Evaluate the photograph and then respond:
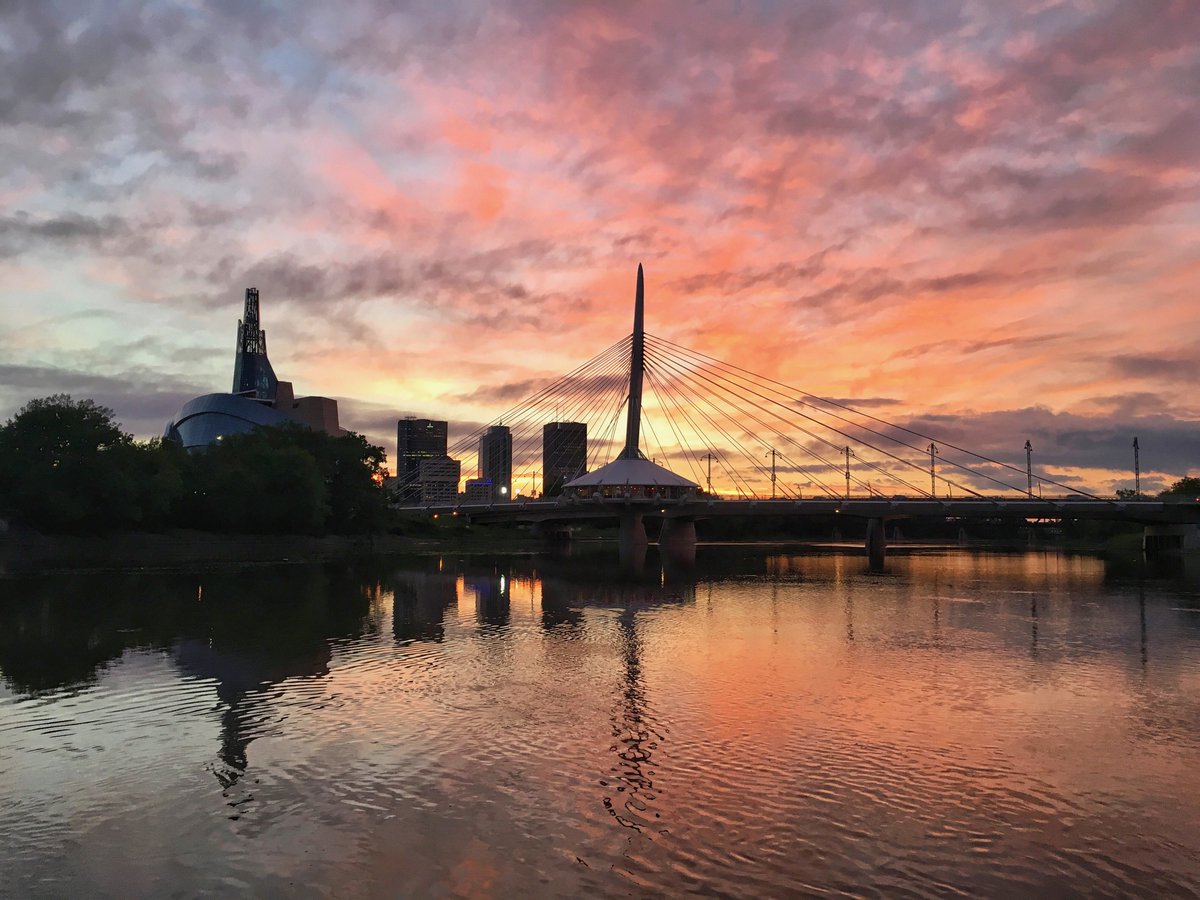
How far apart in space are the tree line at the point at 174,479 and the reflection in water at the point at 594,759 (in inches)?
1739

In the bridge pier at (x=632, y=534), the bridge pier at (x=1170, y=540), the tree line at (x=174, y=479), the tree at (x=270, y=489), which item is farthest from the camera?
the bridge pier at (x=1170, y=540)

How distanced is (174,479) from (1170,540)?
136 m

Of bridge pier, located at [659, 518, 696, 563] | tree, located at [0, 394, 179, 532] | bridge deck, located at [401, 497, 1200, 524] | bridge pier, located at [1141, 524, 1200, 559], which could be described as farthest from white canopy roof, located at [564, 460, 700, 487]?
bridge pier, located at [1141, 524, 1200, 559]

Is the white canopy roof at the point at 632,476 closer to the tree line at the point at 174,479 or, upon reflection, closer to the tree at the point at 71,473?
the tree line at the point at 174,479

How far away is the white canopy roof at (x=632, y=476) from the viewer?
118 meters

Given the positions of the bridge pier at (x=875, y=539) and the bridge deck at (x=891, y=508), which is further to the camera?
the bridge pier at (x=875, y=539)

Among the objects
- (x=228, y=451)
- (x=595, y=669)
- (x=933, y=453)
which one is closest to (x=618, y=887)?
(x=595, y=669)

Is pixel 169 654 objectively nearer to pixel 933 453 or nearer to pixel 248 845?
pixel 248 845

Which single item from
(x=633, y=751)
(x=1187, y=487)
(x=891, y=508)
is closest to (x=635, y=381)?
(x=891, y=508)

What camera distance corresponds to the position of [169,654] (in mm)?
27234

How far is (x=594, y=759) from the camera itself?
1597 cm

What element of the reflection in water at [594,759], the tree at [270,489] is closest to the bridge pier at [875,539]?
the tree at [270,489]

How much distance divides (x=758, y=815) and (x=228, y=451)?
101m

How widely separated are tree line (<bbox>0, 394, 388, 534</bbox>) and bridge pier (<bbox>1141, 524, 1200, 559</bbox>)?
355 ft
